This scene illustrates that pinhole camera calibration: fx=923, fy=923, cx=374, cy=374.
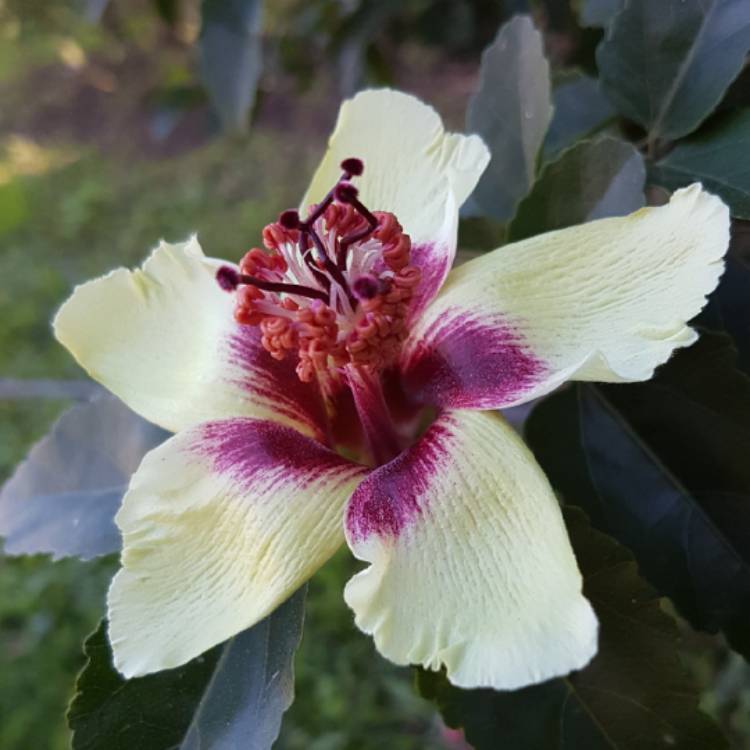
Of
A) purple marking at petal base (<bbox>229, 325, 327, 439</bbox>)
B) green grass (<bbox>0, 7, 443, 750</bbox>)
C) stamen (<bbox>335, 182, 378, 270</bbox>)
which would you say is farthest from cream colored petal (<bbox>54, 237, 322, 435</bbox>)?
green grass (<bbox>0, 7, 443, 750</bbox>)

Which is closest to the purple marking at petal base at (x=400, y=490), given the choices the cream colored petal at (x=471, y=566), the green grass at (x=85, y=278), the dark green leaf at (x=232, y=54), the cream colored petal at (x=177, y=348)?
the cream colored petal at (x=471, y=566)

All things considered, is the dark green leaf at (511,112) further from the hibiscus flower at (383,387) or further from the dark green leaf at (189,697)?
the dark green leaf at (189,697)

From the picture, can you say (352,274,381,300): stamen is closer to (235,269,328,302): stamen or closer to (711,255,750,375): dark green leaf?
(235,269,328,302): stamen

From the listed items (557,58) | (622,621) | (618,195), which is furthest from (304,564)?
(557,58)

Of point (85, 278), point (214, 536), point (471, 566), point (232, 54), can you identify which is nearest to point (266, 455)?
point (214, 536)

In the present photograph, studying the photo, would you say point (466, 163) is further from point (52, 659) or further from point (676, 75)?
point (52, 659)

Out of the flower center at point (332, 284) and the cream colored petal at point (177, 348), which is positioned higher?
the flower center at point (332, 284)

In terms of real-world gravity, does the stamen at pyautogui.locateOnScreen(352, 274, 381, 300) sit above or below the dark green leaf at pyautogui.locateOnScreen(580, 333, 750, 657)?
above
